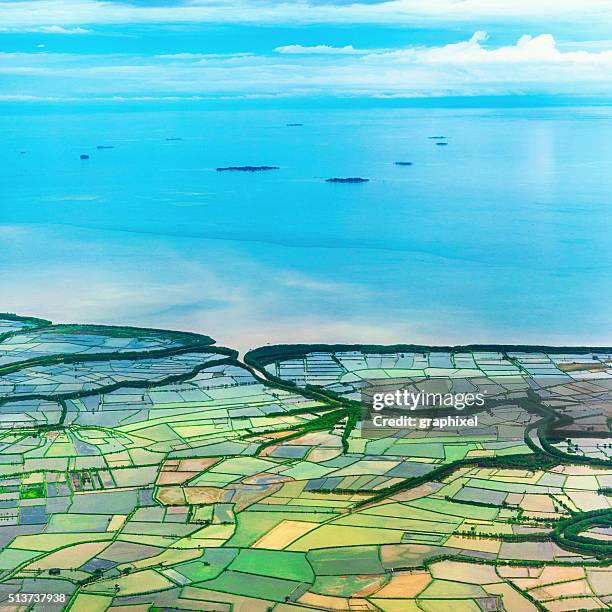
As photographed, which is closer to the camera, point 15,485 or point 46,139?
point 15,485

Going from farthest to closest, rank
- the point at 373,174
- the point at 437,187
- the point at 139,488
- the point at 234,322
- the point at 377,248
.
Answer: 1. the point at 373,174
2. the point at 437,187
3. the point at 377,248
4. the point at 234,322
5. the point at 139,488

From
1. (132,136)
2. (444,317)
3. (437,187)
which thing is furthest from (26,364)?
(132,136)

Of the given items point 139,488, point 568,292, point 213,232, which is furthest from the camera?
point 213,232

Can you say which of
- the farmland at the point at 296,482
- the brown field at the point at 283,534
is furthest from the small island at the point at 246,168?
the brown field at the point at 283,534

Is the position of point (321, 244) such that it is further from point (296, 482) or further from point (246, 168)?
point (246, 168)

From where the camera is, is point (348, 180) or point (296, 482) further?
point (348, 180)

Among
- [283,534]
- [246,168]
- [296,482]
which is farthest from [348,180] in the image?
[283,534]

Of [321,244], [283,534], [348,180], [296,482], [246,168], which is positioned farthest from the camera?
[246,168]

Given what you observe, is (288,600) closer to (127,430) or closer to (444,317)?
(127,430)
